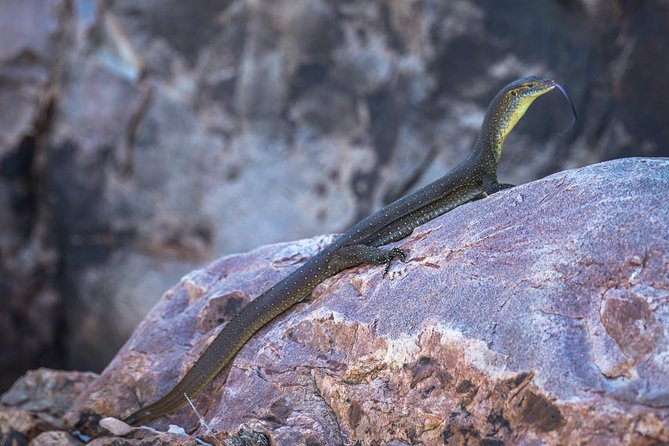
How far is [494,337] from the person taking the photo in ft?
14.6

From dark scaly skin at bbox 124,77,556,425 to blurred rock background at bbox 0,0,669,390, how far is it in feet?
19.1

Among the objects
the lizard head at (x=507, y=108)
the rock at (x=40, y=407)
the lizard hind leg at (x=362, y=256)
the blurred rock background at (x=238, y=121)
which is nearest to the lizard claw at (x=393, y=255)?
the lizard hind leg at (x=362, y=256)

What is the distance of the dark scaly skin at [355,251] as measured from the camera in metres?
5.89

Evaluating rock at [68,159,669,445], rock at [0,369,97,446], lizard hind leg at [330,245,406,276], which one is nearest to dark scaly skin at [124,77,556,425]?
lizard hind leg at [330,245,406,276]

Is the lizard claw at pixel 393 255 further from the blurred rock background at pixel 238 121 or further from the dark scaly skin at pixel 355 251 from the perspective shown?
the blurred rock background at pixel 238 121

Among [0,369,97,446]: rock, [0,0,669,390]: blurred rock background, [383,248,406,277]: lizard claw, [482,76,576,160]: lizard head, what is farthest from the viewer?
[0,0,669,390]: blurred rock background

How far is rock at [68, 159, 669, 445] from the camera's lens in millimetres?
4020

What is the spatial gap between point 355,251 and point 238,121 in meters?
7.56

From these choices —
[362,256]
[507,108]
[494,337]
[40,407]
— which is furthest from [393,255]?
[40,407]

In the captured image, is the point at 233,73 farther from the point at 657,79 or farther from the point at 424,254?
the point at 424,254

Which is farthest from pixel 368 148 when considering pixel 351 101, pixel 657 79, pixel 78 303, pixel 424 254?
pixel 424 254

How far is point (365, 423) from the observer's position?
489 centimetres

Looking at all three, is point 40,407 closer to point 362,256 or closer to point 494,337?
point 362,256

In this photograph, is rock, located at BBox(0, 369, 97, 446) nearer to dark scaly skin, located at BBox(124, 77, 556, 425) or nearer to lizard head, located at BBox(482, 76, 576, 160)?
dark scaly skin, located at BBox(124, 77, 556, 425)
